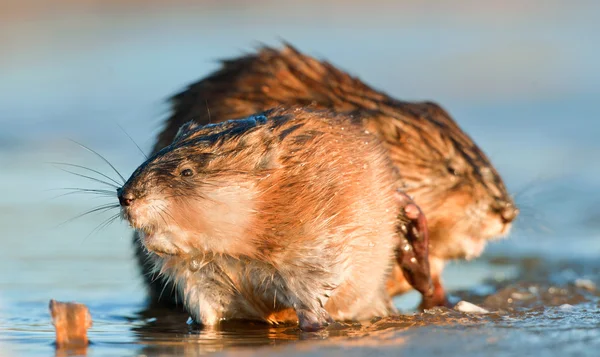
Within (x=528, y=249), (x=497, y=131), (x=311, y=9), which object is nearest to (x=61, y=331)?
(x=528, y=249)

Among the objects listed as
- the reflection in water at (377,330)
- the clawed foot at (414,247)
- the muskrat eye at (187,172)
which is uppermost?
the muskrat eye at (187,172)

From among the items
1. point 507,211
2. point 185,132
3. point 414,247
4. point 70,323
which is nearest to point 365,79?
point 507,211

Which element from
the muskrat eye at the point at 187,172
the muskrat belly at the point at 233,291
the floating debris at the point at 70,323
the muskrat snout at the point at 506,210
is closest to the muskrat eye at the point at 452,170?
the muskrat snout at the point at 506,210

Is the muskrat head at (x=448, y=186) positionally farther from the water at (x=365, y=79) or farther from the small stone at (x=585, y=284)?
the small stone at (x=585, y=284)

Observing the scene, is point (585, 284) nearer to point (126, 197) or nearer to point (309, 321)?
point (309, 321)

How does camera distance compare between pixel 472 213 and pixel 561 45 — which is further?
pixel 561 45

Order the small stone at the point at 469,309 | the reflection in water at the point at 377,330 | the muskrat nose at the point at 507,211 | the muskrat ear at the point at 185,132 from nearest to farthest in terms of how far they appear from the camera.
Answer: the reflection in water at the point at 377,330 → the muskrat ear at the point at 185,132 → the small stone at the point at 469,309 → the muskrat nose at the point at 507,211

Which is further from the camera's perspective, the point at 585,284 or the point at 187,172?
the point at 585,284

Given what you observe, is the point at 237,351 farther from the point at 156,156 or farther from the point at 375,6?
the point at 375,6
